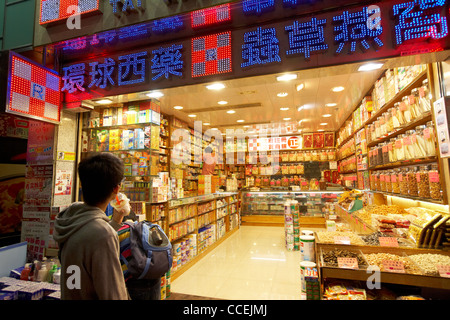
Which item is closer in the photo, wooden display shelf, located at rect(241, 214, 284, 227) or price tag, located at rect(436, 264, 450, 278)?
price tag, located at rect(436, 264, 450, 278)

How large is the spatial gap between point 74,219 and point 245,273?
3825 mm

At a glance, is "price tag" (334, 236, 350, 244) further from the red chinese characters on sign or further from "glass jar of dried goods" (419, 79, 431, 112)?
the red chinese characters on sign

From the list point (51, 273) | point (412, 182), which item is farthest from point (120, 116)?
point (412, 182)

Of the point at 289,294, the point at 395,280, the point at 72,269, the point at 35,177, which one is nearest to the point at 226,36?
the point at 72,269

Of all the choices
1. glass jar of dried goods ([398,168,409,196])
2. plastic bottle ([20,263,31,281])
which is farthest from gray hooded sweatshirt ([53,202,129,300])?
glass jar of dried goods ([398,168,409,196])

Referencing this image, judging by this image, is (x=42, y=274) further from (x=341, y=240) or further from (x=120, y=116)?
(x=341, y=240)

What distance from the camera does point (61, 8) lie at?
333cm

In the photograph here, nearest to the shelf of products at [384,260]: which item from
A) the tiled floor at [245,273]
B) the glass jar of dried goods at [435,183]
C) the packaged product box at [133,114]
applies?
the glass jar of dried goods at [435,183]

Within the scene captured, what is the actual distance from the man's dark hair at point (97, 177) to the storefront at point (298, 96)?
6.39 feet

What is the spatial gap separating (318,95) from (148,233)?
5459mm

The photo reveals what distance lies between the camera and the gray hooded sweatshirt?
114cm

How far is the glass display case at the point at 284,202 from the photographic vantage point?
7953 mm

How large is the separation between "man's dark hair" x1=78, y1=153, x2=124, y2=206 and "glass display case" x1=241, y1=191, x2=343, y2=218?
731 cm
